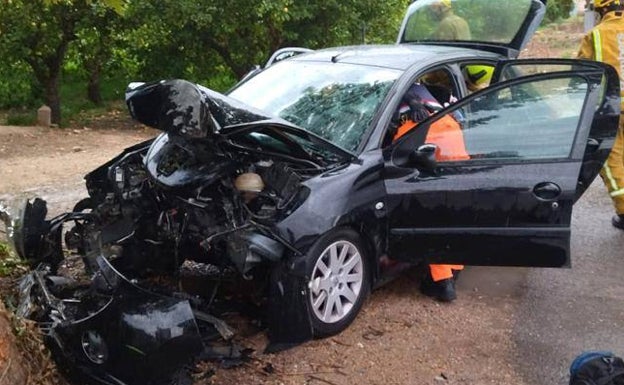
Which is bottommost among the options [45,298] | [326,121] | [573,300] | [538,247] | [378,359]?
[573,300]

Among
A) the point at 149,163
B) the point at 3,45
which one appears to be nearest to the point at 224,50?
the point at 3,45

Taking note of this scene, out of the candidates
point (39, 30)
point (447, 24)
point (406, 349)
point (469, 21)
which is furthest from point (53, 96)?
→ point (406, 349)

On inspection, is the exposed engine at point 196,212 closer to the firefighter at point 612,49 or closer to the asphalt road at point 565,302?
the asphalt road at point 565,302

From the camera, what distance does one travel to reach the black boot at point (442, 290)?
4727mm

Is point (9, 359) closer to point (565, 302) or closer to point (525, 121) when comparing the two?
point (525, 121)

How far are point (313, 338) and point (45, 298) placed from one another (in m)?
1.49

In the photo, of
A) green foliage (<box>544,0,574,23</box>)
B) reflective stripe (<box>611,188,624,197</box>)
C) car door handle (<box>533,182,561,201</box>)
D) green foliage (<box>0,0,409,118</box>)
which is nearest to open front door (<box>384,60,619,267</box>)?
car door handle (<box>533,182,561,201</box>)

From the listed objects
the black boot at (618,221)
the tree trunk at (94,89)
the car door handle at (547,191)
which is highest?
the car door handle at (547,191)

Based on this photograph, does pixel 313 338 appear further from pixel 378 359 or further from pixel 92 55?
pixel 92 55

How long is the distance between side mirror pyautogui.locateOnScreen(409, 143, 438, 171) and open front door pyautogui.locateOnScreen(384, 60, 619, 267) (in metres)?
0.01

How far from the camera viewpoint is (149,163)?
13.8ft

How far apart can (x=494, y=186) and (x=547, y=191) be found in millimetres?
317

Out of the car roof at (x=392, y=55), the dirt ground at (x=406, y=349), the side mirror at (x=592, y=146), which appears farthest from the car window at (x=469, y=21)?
the dirt ground at (x=406, y=349)

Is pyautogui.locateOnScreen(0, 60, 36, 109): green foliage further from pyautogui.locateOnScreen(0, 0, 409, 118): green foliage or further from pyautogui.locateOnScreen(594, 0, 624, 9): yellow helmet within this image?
pyautogui.locateOnScreen(594, 0, 624, 9): yellow helmet
